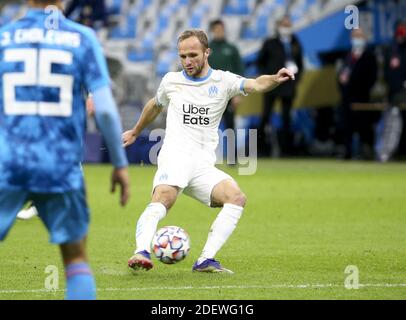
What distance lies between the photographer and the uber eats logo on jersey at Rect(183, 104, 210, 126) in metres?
9.25

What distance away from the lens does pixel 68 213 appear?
5914 mm

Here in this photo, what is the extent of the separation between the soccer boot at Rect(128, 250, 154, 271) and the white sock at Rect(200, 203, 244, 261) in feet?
1.92

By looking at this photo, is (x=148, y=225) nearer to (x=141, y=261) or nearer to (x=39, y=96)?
(x=141, y=261)

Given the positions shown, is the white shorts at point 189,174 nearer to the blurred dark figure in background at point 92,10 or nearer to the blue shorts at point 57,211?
the blue shorts at point 57,211

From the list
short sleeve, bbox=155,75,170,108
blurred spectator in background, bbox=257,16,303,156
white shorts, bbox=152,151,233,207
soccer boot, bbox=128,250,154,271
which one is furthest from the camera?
blurred spectator in background, bbox=257,16,303,156

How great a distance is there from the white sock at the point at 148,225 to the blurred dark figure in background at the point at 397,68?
46.0 ft

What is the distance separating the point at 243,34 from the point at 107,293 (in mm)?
21533

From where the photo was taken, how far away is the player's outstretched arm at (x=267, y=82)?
8.64 meters

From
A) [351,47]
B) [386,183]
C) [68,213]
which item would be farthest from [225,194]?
[351,47]

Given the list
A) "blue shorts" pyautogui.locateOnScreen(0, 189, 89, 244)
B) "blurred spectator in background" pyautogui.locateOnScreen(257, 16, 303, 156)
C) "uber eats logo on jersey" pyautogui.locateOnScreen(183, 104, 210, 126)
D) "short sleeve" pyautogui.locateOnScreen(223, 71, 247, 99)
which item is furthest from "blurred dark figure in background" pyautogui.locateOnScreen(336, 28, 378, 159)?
"blue shorts" pyautogui.locateOnScreen(0, 189, 89, 244)

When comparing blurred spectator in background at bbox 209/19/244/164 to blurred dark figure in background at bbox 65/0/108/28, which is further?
blurred dark figure in background at bbox 65/0/108/28

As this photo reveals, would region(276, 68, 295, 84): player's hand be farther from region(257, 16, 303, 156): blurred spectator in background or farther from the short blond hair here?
region(257, 16, 303, 156): blurred spectator in background

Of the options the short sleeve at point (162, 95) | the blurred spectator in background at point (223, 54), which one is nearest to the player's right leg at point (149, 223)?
the short sleeve at point (162, 95)
